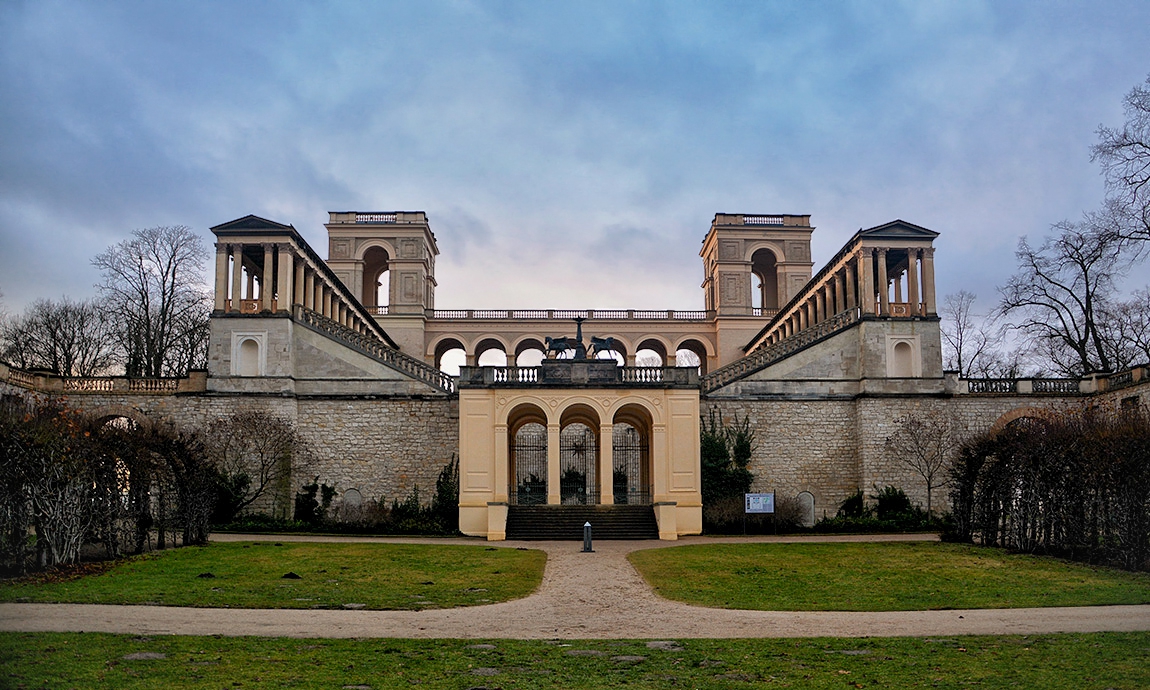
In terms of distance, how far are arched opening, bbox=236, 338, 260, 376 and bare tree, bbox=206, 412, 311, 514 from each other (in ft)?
6.86

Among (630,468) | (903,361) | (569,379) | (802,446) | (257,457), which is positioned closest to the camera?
(569,379)

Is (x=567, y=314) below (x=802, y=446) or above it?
above

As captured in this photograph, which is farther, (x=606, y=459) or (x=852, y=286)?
(x=852, y=286)

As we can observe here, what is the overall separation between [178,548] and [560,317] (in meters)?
39.2

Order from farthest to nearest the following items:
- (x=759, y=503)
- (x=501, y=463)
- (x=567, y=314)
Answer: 1. (x=567, y=314)
2. (x=501, y=463)
3. (x=759, y=503)

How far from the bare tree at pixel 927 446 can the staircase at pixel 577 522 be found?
10.8 metres

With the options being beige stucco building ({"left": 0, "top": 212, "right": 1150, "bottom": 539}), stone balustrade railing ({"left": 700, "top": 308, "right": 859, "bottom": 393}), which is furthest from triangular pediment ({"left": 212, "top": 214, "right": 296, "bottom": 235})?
stone balustrade railing ({"left": 700, "top": 308, "right": 859, "bottom": 393})

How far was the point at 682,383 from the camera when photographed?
32.9 metres

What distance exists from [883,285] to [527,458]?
17953mm

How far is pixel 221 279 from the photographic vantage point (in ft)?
121

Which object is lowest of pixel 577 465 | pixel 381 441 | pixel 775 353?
pixel 577 465

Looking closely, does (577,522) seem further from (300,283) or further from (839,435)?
(300,283)

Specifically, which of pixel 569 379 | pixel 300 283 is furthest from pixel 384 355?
pixel 569 379

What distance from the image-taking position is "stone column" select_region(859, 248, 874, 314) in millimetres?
37750
